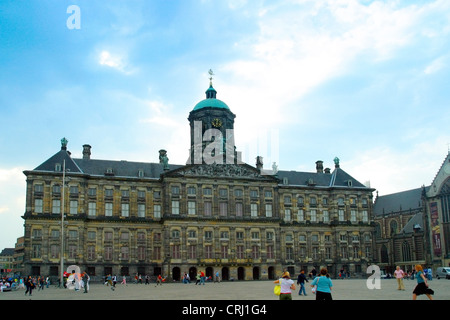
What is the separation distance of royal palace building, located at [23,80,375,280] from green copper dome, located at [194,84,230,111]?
261 mm

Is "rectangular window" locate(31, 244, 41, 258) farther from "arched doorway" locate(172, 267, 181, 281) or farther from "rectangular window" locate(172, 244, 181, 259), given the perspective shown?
"arched doorway" locate(172, 267, 181, 281)

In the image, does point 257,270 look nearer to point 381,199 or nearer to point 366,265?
point 366,265

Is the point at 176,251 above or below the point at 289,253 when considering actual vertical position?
above

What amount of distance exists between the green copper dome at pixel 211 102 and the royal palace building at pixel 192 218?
26 centimetres

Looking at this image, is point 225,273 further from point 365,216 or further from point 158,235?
point 365,216

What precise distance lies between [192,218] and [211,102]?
747 inches

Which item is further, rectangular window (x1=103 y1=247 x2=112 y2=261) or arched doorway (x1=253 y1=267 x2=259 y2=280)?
arched doorway (x1=253 y1=267 x2=259 y2=280)

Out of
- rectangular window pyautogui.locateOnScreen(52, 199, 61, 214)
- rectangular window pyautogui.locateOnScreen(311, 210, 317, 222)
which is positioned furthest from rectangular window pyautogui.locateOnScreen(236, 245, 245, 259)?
rectangular window pyautogui.locateOnScreen(52, 199, 61, 214)

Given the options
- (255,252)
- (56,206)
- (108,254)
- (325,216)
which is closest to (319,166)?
(325,216)

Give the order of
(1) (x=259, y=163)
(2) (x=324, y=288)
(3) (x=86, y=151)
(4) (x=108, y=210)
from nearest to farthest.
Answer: (2) (x=324, y=288)
(4) (x=108, y=210)
(3) (x=86, y=151)
(1) (x=259, y=163)

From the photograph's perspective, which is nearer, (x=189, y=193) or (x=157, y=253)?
(x=189, y=193)

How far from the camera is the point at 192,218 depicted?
67.6m

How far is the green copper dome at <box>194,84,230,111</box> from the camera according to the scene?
75688 millimetres
